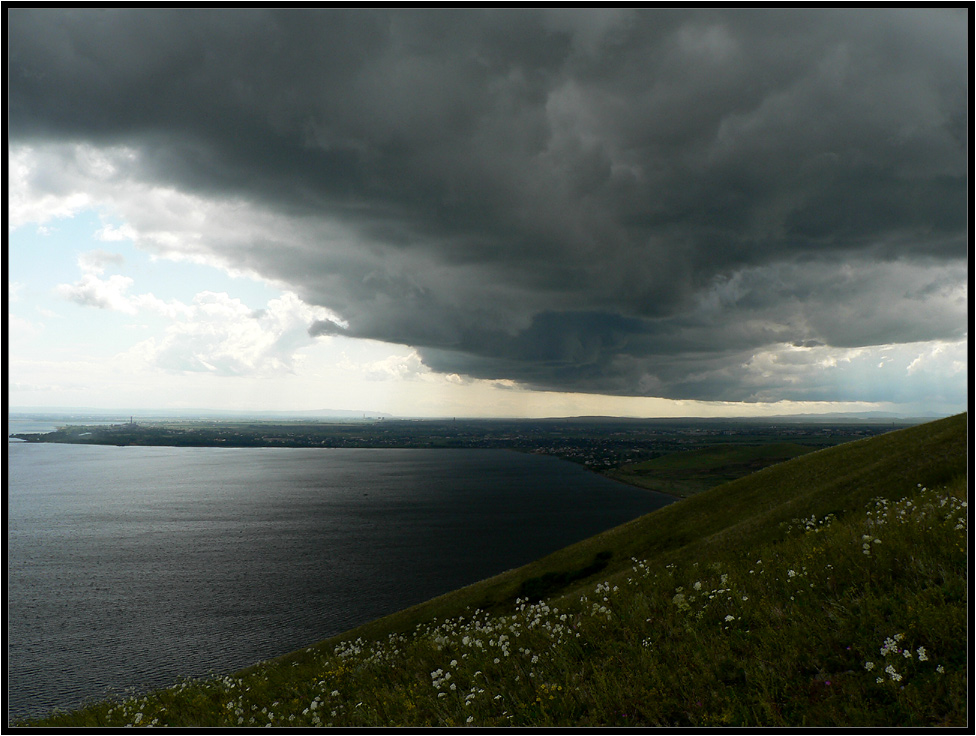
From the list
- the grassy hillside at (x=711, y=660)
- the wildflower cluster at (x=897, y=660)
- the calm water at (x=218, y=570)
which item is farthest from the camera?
the calm water at (x=218, y=570)

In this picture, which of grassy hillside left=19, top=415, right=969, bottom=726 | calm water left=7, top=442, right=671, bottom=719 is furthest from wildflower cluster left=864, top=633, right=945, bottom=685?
calm water left=7, top=442, right=671, bottom=719

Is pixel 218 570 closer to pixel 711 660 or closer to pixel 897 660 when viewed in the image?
pixel 711 660

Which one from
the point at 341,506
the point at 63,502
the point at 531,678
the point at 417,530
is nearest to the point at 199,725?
the point at 531,678

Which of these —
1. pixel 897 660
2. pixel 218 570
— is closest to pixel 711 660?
pixel 897 660

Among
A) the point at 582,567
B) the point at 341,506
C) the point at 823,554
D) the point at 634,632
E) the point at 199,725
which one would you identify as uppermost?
the point at 823,554

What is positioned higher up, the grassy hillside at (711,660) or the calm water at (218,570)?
the grassy hillside at (711,660)

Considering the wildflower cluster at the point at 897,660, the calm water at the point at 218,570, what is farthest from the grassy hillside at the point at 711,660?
the calm water at the point at 218,570

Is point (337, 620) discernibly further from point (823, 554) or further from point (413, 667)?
point (823, 554)

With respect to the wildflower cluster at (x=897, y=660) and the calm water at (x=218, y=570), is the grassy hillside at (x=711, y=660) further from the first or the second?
the calm water at (x=218, y=570)

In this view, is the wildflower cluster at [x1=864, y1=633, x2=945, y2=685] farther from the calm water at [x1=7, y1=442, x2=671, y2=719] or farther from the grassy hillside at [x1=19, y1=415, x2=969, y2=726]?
the calm water at [x1=7, y1=442, x2=671, y2=719]
